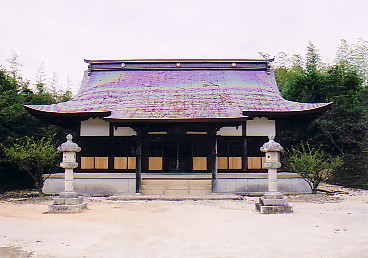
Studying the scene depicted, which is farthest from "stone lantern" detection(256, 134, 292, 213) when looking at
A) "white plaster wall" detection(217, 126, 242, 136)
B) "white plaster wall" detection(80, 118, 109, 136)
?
"white plaster wall" detection(80, 118, 109, 136)

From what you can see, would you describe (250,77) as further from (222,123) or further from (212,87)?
(222,123)

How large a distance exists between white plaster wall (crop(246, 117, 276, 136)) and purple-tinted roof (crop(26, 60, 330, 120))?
715 mm

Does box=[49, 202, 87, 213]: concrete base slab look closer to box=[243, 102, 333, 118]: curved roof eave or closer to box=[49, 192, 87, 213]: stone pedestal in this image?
box=[49, 192, 87, 213]: stone pedestal

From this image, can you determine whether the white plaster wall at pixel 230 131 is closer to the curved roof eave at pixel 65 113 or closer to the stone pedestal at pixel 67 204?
the curved roof eave at pixel 65 113

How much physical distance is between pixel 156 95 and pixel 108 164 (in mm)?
4314

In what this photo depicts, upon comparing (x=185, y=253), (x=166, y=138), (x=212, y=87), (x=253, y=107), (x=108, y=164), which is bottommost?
(x=185, y=253)

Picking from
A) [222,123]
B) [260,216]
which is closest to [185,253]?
[260,216]

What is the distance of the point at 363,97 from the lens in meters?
22.1

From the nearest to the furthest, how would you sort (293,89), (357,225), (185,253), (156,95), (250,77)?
(185,253), (357,225), (156,95), (250,77), (293,89)

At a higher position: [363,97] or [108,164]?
[363,97]

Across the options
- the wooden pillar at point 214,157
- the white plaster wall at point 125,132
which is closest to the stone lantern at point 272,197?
the wooden pillar at point 214,157

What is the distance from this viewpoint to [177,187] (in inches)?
685

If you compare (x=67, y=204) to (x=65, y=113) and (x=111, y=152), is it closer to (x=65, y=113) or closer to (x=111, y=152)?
(x=65, y=113)

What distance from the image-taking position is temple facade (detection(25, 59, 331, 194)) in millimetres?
17344
